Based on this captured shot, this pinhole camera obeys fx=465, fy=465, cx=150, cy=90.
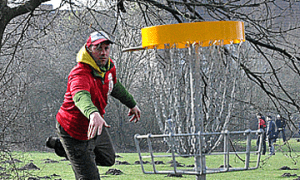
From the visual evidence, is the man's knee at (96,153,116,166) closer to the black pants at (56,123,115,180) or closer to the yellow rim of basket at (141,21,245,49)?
the black pants at (56,123,115,180)

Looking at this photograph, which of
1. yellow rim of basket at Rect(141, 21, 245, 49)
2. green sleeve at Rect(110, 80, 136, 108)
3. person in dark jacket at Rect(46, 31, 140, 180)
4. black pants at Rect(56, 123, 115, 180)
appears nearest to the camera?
yellow rim of basket at Rect(141, 21, 245, 49)

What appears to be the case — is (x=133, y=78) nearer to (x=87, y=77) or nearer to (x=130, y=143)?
(x=130, y=143)

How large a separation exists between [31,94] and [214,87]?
1909 centimetres

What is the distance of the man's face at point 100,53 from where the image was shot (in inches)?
137

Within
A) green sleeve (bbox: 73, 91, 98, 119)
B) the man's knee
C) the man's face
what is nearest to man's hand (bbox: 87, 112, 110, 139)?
green sleeve (bbox: 73, 91, 98, 119)

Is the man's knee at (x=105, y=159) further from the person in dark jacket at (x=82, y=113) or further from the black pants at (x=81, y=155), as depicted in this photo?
the black pants at (x=81, y=155)

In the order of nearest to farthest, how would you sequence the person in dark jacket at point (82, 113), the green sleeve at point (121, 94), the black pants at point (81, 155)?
the person in dark jacket at point (82, 113) < the black pants at point (81, 155) < the green sleeve at point (121, 94)

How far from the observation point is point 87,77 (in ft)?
11.1

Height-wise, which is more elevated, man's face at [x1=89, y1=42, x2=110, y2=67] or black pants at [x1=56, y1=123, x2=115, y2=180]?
man's face at [x1=89, y1=42, x2=110, y2=67]

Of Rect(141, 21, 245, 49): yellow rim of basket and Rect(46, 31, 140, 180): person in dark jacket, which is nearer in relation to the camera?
Rect(141, 21, 245, 49): yellow rim of basket

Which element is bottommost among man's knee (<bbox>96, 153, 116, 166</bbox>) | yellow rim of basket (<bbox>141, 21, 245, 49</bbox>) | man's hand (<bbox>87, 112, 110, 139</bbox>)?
man's knee (<bbox>96, 153, 116, 166</bbox>)

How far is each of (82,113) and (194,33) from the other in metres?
1.33

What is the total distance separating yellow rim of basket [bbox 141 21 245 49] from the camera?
2.55 m

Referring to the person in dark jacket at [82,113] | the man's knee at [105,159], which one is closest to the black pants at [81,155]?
the person in dark jacket at [82,113]
